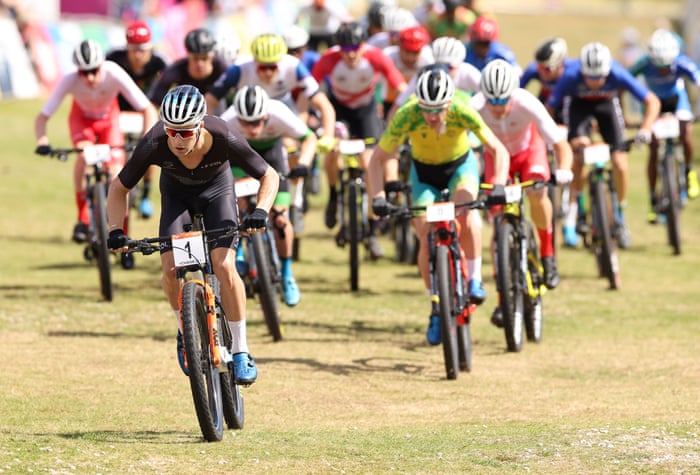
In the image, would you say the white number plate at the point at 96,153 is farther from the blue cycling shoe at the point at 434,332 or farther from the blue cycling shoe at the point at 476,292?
the blue cycling shoe at the point at 476,292

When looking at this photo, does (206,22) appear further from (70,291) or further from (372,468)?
(372,468)

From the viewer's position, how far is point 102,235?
46.2 feet

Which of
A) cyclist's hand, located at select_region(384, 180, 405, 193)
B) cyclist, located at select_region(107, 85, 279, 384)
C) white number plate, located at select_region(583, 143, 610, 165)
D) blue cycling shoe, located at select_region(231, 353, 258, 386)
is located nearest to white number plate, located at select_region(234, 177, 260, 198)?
cyclist's hand, located at select_region(384, 180, 405, 193)

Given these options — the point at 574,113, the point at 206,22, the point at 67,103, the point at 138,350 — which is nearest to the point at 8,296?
the point at 138,350

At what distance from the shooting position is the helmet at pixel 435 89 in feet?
37.4

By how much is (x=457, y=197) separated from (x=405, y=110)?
818mm

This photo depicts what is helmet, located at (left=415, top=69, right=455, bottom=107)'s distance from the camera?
11398 mm

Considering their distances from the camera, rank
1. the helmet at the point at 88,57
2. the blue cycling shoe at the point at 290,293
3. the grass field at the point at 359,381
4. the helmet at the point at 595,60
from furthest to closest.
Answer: the helmet at the point at 595,60 < the helmet at the point at 88,57 < the blue cycling shoe at the point at 290,293 < the grass field at the point at 359,381

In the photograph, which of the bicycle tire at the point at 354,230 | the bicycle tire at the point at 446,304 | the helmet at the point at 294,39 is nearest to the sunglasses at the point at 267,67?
the bicycle tire at the point at 354,230

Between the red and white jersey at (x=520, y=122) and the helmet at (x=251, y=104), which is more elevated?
the helmet at (x=251, y=104)

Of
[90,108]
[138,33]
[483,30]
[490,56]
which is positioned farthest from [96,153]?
[490,56]

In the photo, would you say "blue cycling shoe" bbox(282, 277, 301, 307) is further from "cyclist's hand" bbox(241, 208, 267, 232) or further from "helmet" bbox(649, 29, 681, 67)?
"helmet" bbox(649, 29, 681, 67)

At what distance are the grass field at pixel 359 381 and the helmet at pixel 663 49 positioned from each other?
8.09 ft

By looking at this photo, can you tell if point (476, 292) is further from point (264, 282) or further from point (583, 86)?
point (583, 86)
